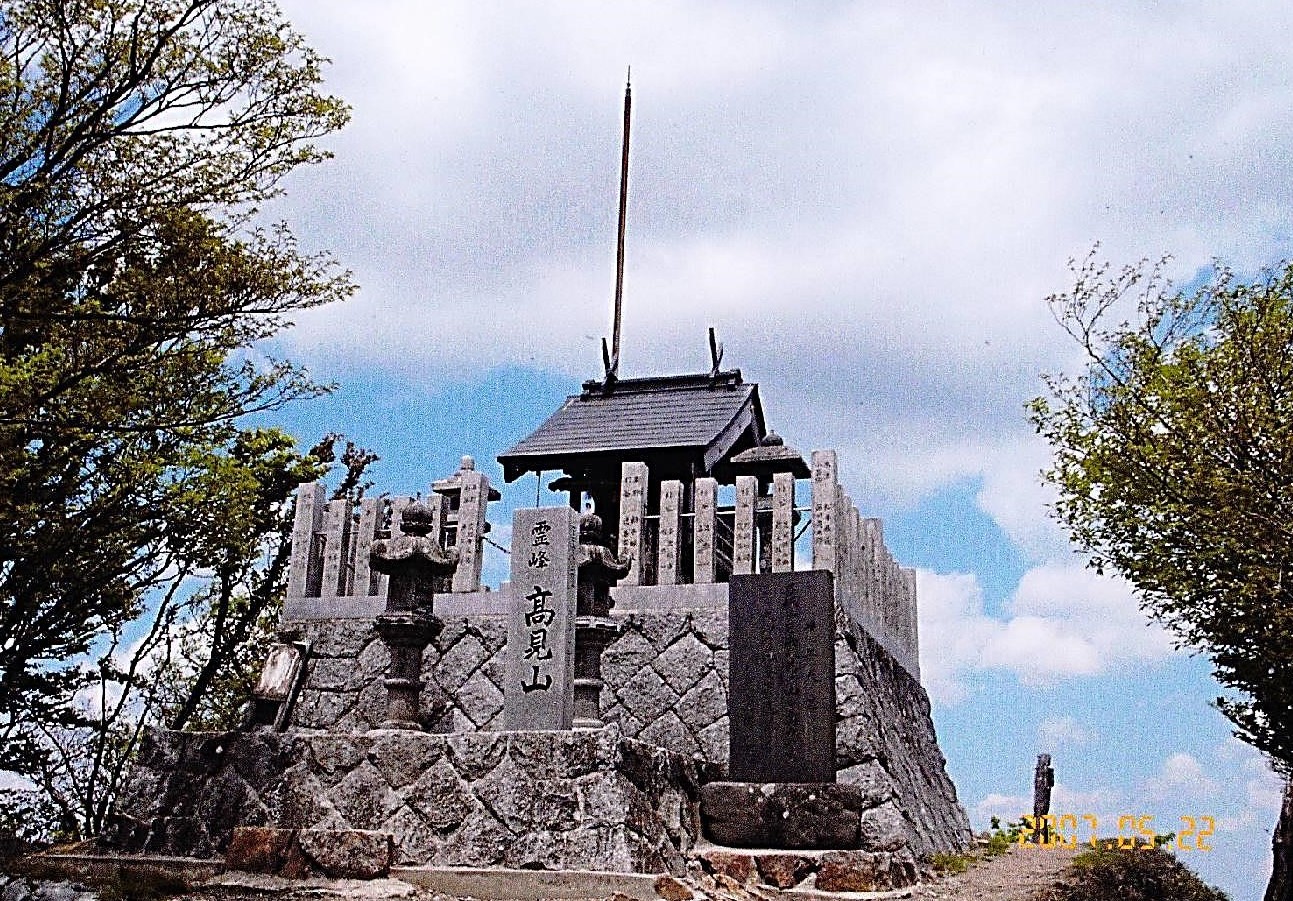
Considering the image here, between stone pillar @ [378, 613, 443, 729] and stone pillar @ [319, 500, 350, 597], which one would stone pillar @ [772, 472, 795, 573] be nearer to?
stone pillar @ [378, 613, 443, 729]

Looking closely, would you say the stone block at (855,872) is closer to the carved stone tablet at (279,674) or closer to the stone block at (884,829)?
the stone block at (884,829)

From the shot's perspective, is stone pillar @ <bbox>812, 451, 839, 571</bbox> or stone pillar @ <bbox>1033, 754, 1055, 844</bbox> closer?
stone pillar @ <bbox>812, 451, 839, 571</bbox>

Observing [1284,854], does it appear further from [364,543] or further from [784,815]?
[364,543]

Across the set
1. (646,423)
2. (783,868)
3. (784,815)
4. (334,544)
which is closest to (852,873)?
(783,868)

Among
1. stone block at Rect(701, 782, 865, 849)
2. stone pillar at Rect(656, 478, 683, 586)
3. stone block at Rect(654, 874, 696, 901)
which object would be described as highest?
stone pillar at Rect(656, 478, 683, 586)

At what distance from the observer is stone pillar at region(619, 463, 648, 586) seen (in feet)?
38.5

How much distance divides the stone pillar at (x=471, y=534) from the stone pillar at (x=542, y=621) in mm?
3053

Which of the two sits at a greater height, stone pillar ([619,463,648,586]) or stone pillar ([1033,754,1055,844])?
stone pillar ([619,463,648,586])

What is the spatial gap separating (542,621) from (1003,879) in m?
5.23

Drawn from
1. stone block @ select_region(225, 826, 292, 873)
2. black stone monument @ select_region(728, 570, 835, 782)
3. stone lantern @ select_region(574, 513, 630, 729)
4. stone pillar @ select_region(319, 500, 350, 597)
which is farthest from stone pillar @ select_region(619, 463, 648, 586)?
stone block @ select_region(225, 826, 292, 873)

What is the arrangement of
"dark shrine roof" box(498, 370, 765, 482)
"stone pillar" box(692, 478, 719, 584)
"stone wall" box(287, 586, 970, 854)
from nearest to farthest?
"stone wall" box(287, 586, 970, 854) → "stone pillar" box(692, 478, 719, 584) → "dark shrine roof" box(498, 370, 765, 482)

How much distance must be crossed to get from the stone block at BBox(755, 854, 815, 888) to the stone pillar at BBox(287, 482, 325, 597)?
20.8 ft

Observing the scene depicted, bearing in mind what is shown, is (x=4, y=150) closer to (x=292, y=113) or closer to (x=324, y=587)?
(x=292, y=113)

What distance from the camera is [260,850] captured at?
802 cm
